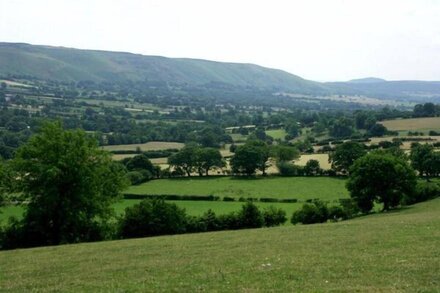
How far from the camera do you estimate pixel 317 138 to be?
196 m

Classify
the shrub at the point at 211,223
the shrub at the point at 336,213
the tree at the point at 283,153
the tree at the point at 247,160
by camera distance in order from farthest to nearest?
the tree at the point at 283,153 < the tree at the point at 247,160 < the shrub at the point at 336,213 < the shrub at the point at 211,223

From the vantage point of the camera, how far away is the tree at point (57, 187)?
46969mm

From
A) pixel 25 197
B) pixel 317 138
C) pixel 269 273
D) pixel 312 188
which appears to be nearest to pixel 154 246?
pixel 269 273

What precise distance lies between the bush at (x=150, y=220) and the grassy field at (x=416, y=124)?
141m

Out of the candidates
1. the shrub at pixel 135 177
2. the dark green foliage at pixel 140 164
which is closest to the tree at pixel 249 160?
the dark green foliage at pixel 140 164

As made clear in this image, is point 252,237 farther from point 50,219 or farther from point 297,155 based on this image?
point 297,155

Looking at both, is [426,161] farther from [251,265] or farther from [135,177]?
[251,265]

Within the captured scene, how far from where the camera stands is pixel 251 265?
78.8 feet

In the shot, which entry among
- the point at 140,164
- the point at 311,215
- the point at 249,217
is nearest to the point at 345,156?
the point at 140,164

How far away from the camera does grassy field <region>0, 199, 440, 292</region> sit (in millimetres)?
19703

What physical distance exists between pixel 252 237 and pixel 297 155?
305 ft

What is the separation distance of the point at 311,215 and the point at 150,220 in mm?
21241

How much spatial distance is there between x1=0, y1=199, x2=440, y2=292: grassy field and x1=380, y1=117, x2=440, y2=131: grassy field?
498ft

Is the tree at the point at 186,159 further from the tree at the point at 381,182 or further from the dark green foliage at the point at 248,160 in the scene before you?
the tree at the point at 381,182
